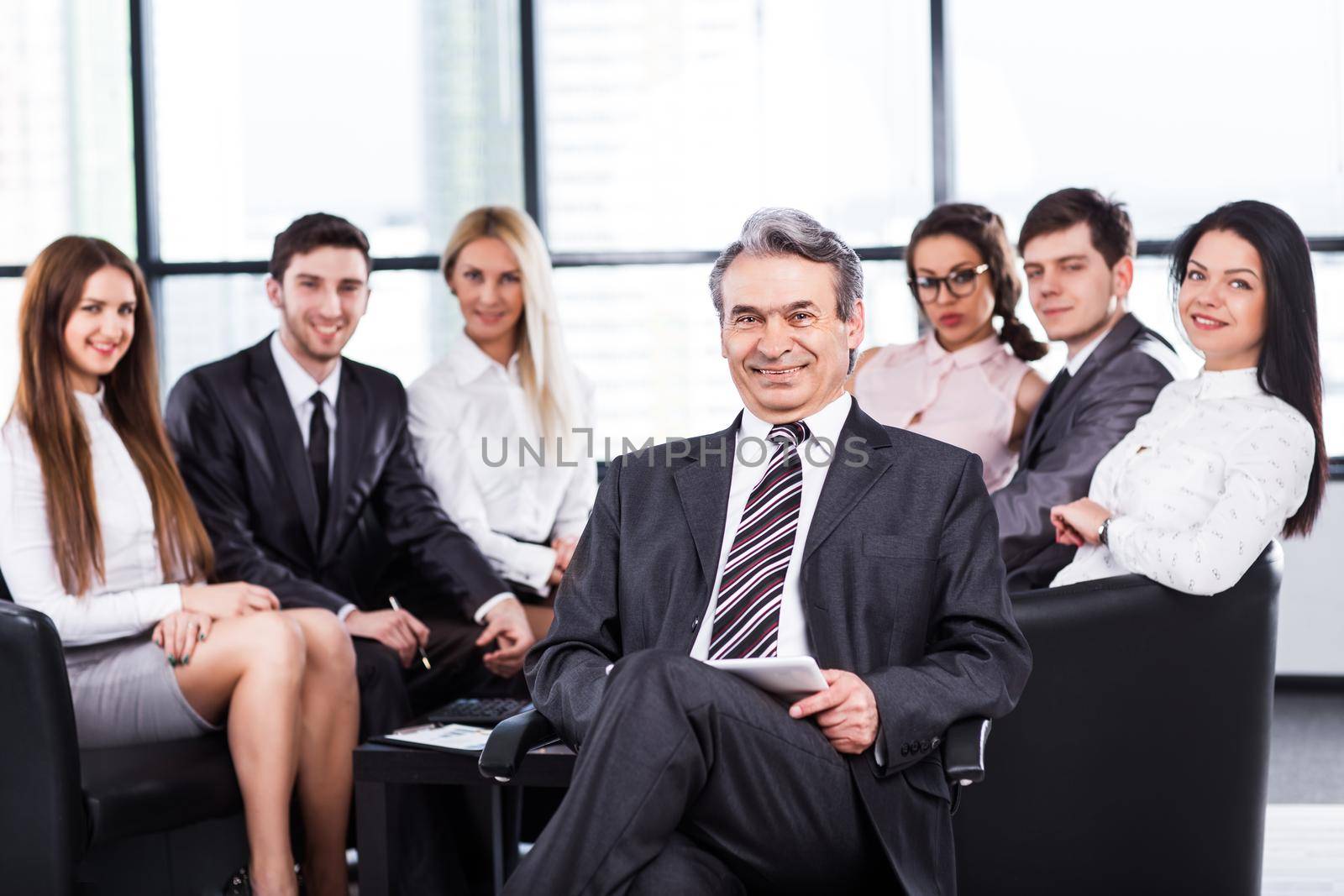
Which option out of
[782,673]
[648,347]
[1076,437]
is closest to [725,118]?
[648,347]

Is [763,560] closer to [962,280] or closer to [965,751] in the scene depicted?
[965,751]

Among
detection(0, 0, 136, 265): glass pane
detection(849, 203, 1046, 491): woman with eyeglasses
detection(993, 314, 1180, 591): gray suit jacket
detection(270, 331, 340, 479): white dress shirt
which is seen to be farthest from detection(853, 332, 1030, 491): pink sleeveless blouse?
detection(0, 0, 136, 265): glass pane

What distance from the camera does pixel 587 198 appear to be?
523cm

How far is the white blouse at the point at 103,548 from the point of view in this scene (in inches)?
106

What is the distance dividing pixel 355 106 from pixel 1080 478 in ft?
11.7

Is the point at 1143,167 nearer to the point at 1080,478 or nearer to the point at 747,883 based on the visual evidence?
the point at 1080,478

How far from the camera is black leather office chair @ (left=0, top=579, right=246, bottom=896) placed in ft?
7.49

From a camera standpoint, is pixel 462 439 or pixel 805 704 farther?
pixel 462 439

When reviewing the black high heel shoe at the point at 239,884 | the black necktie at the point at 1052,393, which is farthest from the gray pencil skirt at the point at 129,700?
the black necktie at the point at 1052,393

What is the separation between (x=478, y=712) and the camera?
8.55 ft

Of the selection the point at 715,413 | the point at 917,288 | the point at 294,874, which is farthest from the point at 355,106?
the point at 294,874

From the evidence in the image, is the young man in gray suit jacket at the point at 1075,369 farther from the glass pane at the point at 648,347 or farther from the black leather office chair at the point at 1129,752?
the glass pane at the point at 648,347

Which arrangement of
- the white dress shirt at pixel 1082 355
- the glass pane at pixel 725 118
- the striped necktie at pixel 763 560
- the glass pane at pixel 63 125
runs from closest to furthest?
the striped necktie at pixel 763 560, the white dress shirt at pixel 1082 355, the glass pane at pixel 725 118, the glass pane at pixel 63 125

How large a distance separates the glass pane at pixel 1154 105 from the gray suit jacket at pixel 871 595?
3234 mm
